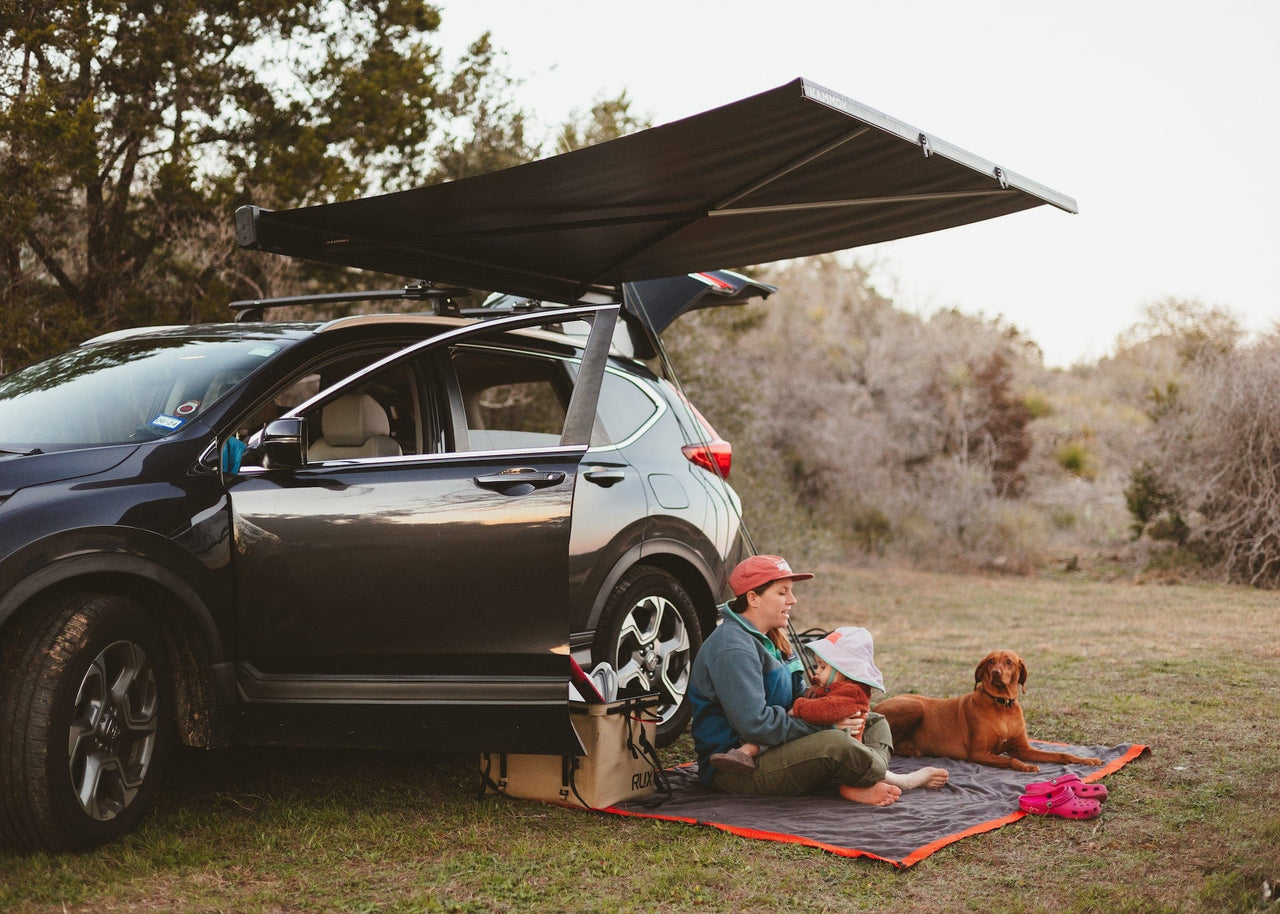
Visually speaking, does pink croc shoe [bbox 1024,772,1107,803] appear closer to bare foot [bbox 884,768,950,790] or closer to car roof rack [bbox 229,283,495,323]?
bare foot [bbox 884,768,950,790]

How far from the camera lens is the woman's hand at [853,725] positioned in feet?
16.2

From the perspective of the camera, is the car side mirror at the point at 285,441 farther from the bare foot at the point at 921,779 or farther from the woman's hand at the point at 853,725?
the bare foot at the point at 921,779

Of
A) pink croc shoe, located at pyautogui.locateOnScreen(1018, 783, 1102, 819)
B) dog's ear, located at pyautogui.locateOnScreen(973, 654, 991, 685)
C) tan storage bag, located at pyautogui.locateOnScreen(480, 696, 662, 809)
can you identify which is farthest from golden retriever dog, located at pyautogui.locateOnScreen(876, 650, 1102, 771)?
tan storage bag, located at pyautogui.locateOnScreen(480, 696, 662, 809)

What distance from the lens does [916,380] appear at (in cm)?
2264

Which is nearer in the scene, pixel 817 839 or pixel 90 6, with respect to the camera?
pixel 817 839

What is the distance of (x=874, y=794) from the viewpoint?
4918 millimetres

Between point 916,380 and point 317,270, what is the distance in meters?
12.6

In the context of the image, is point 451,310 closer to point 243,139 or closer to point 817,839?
point 817,839

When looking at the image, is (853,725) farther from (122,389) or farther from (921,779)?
(122,389)

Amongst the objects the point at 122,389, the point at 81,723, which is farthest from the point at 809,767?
the point at 122,389

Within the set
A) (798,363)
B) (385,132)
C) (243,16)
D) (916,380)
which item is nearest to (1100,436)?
(916,380)

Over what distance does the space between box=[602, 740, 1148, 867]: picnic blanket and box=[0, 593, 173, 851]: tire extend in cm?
179

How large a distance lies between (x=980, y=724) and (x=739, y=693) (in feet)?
4.77

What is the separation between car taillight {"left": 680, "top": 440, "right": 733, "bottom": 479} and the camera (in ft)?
19.1
